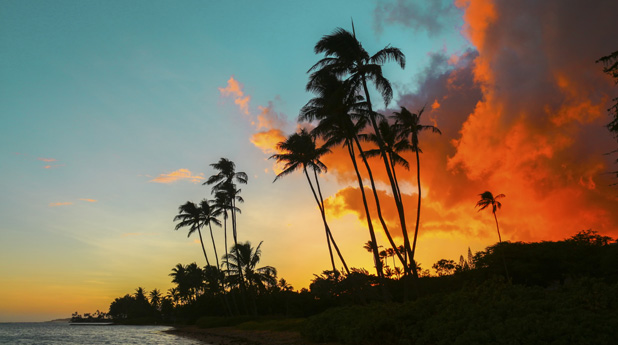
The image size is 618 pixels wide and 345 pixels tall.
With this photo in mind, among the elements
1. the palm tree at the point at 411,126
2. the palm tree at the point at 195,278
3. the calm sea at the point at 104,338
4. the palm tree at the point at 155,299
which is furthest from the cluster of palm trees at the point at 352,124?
the palm tree at the point at 155,299

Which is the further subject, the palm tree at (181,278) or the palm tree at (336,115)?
the palm tree at (181,278)

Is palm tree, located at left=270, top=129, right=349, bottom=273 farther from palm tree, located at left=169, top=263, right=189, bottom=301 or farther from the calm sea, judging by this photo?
palm tree, located at left=169, top=263, right=189, bottom=301

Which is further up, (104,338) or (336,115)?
(336,115)

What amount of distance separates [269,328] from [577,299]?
96.5 feet

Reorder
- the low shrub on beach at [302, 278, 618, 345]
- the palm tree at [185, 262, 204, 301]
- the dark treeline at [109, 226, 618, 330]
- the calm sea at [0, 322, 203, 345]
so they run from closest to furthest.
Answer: the low shrub on beach at [302, 278, 618, 345], the dark treeline at [109, 226, 618, 330], the calm sea at [0, 322, 203, 345], the palm tree at [185, 262, 204, 301]

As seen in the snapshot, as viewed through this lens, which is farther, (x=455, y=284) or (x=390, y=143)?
(x=455, y=284)

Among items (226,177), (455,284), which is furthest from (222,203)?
(455,284)

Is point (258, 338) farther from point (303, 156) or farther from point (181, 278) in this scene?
point (181, 278)

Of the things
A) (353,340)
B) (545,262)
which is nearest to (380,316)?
(353,340)

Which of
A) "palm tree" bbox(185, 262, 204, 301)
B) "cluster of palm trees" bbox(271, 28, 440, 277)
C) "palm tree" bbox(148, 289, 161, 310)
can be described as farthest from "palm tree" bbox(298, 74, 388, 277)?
"palm tree" bbox(148, 289, 161, 310)

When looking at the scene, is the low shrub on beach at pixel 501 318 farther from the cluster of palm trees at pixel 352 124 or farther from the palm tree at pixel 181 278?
the palm tree at pixel 181 278

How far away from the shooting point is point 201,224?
57688 mm

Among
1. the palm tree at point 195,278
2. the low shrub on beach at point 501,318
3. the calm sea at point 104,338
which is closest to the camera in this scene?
the low shrub on beach at point 501,318

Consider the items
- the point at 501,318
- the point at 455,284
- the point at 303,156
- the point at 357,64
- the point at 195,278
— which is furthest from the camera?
the point at 195,278
